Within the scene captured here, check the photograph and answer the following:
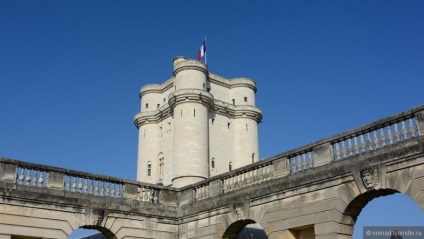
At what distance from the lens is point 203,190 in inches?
680

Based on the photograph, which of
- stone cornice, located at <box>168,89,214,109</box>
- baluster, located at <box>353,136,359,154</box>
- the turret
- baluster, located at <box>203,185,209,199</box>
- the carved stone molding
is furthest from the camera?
stone cornice, located at <box>168,89,214,109</box>

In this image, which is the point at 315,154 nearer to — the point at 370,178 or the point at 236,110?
the point at 370,178

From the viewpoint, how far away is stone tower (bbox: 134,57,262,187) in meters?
37.2

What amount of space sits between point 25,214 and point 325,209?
8453 millimetres

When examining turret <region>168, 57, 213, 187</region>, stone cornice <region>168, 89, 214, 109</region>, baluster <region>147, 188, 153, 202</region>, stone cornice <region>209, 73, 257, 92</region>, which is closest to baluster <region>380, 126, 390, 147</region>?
baluster <region>147, 188, 153, 202</region>

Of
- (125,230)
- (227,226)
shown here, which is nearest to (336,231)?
(227,226)

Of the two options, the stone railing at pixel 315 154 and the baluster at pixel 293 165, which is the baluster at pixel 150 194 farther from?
the baluster at pixel 293 165

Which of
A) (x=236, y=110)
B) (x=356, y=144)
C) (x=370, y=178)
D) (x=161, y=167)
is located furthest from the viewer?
(x=236, y=110)

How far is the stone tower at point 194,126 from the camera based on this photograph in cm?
3722

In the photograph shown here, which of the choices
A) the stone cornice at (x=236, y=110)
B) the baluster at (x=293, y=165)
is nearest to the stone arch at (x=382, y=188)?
the baluster at (x=293, y=165)

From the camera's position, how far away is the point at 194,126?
37.6m

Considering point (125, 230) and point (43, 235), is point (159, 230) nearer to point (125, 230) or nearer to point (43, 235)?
point (125, 230)

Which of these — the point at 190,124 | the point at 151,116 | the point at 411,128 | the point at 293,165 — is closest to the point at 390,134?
the point at 411,128

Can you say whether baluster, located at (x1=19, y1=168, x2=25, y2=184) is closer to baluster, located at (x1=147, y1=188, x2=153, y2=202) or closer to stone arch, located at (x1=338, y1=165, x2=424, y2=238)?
baluster, located at (x1=147, y1=188, x2=153, y2=202)
